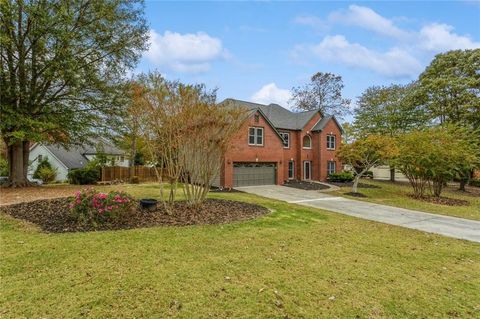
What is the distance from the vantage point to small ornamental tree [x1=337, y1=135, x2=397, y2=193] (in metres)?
19.0

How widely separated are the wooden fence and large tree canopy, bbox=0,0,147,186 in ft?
13.2

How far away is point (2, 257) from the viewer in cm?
519

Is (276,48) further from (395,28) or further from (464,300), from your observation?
(464,300)

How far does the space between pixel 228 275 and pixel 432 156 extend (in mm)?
18544

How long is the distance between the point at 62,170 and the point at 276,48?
27.6m

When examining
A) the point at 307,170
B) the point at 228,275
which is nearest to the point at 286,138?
the point at 307,170

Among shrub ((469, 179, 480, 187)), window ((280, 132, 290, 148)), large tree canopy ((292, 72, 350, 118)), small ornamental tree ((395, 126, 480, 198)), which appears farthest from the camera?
large tree canopy ((292, 72, 350, 118))

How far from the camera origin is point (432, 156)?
1825 centimetres

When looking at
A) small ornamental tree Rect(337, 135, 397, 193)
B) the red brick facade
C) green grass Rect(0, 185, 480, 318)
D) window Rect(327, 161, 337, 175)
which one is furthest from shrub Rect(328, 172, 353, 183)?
green grass Rect(0, 185, 480, 318)

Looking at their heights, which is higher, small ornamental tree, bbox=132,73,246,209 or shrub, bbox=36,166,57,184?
small ornamental tree, bbox=132,73,246,209

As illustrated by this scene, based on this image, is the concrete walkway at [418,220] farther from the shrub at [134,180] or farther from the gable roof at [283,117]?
the shrub at [134,180]

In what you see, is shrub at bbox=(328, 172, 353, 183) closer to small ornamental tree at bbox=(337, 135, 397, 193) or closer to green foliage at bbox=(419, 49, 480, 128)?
small ornamental tree at bbox=(337, 135, 397, 193)

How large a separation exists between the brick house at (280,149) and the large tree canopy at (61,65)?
853 centimetres

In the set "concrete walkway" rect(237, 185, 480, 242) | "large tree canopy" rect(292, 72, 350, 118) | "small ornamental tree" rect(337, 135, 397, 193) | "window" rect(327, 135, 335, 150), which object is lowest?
"concrete walkway" rect(237, 185, 480, 242)
